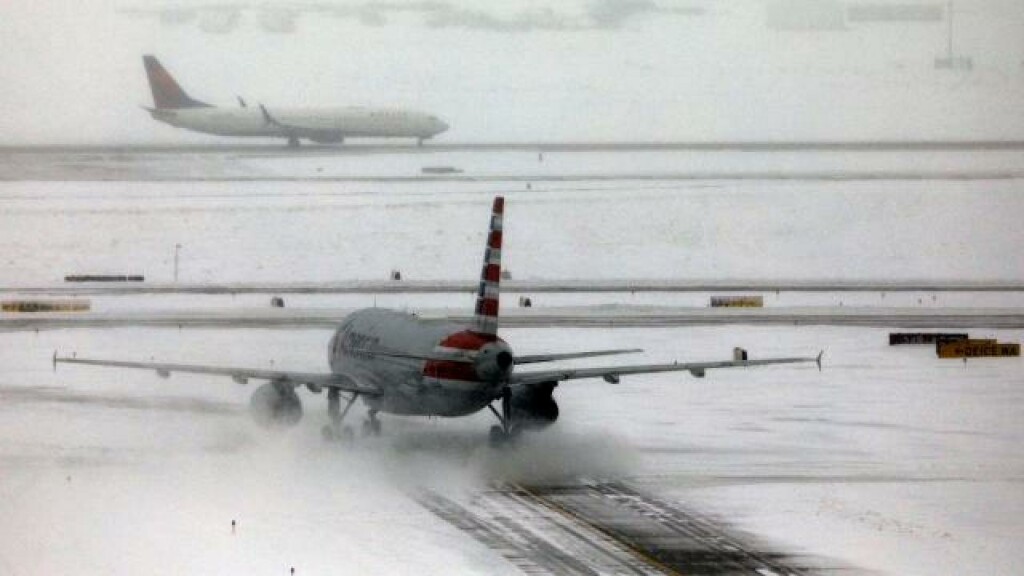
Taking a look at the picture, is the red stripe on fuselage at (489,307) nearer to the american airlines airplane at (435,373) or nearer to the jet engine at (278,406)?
the american airlines airplane at (435,373)

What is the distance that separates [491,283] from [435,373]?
13.0 feet

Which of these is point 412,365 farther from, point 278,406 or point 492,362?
point 278,406

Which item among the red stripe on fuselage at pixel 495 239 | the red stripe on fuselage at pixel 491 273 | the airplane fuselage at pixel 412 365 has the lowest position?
the airplane fuselage at pixel 412 365

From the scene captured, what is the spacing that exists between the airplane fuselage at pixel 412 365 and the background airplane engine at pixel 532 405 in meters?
2.18

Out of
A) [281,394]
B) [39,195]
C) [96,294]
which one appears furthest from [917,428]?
[39,195]

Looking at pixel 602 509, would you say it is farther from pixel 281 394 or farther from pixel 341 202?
pixel 341 202

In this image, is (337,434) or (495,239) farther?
(337,434)

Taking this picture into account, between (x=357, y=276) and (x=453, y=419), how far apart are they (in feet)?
175

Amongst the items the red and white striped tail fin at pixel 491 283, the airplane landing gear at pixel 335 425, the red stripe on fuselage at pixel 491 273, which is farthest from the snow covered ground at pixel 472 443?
the red stripe on fuselage at pixel 491 273

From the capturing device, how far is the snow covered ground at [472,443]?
170 feet

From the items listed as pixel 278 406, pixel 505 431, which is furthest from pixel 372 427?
pixel 505 431

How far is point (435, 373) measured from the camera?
62375 mm

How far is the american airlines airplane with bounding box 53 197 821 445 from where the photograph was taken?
199 ft

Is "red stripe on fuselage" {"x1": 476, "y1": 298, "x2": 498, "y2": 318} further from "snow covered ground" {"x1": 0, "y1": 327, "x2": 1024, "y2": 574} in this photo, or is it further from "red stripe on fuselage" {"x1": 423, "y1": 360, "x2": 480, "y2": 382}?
"snow covered ground" {"x1": 0, "y1": 327, "x2": 1024, "y2": 574}
